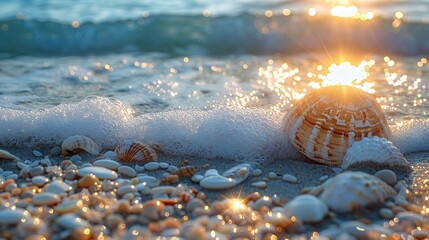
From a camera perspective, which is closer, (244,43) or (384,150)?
(384,150)

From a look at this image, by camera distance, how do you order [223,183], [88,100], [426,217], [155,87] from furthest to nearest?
1. [155,87]
2. [88,100]
3. [223,183]
4. [426,217]

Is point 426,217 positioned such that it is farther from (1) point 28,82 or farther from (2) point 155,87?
(1) point 28,82

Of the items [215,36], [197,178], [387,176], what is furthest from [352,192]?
[215,36]

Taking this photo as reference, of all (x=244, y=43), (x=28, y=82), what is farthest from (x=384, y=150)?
(x=244, y=43)

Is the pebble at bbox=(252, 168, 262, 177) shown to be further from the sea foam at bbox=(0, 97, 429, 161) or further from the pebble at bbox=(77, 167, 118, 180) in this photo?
the pebble at bbox=(77, 167, 118, 180)

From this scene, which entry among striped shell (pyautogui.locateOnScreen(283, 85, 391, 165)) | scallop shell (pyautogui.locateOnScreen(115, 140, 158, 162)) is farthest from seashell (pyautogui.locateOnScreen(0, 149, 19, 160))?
striped shell (pyautogui.locateOnScreen(283, 85, 391, 165))

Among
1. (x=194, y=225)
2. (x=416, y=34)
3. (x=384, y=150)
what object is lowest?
(x=194, y=225)
